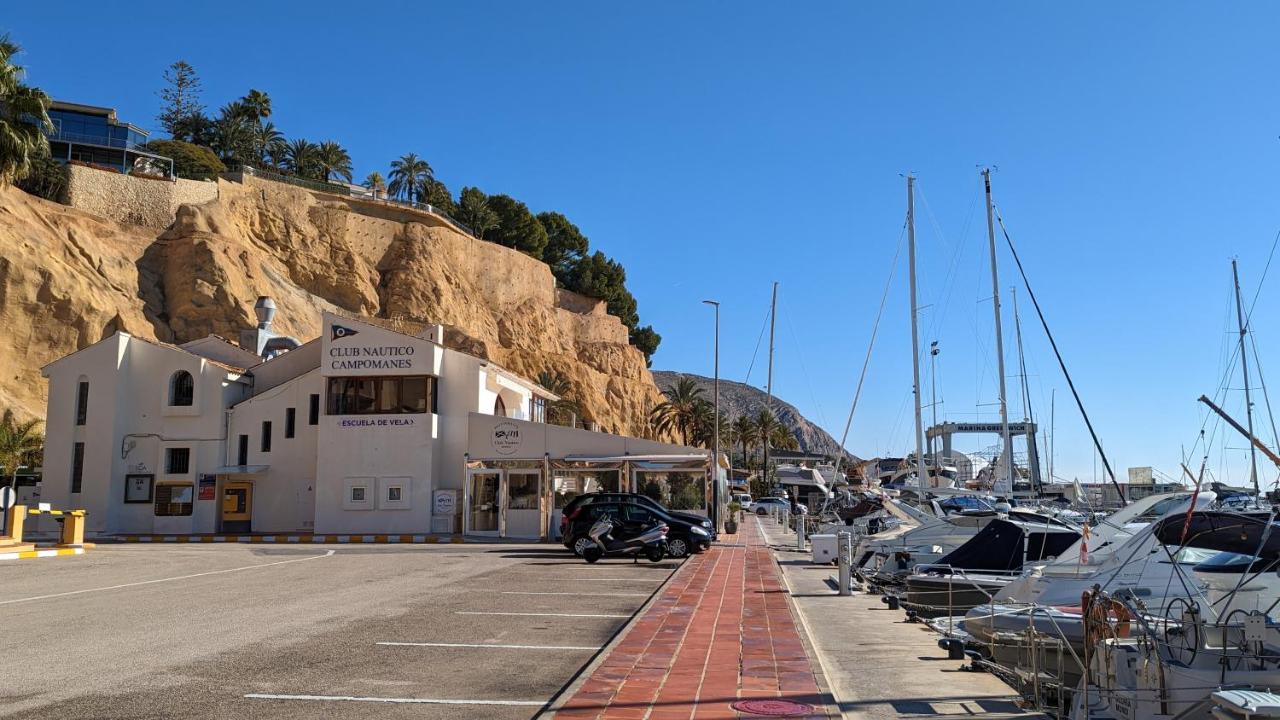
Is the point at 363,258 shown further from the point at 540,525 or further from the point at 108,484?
the point at 540,525

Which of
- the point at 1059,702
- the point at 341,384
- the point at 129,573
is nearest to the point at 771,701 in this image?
the point at 1059,702

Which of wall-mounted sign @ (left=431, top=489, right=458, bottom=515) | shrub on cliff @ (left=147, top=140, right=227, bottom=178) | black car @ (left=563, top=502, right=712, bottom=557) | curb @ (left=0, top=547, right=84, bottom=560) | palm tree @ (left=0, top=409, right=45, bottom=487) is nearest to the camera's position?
black car @ (left=563, top=502, right=712, bottom=557)

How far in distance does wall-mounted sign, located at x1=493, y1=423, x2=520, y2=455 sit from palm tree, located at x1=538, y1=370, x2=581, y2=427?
3250cm

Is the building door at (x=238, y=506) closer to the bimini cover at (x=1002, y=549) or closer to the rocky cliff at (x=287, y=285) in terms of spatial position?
the rocky cliff at (x=287, y=285)

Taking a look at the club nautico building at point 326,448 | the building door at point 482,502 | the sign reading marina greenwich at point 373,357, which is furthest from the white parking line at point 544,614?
the sign reading marina greenwich at point 373,357

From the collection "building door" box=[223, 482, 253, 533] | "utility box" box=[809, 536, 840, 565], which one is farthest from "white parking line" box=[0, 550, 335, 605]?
"building door" box=[223, 482, 253, 533]

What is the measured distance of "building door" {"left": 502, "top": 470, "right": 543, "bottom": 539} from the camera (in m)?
33.5

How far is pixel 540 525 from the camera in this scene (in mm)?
33344

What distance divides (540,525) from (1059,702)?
86.9 feet

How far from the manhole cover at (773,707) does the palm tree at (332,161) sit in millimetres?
90488

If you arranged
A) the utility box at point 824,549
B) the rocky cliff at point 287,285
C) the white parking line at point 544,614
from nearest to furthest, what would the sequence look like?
the white parking line at point 544,614 < the utility box at point 824,549 < the rocky cliff at point 287,285

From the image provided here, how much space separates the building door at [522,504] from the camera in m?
33.5

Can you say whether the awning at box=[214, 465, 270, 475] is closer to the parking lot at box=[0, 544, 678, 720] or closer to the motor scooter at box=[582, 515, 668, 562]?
the parking lot at box=[0, 544, 678, 720]

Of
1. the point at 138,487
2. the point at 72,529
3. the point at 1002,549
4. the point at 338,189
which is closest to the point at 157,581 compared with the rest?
the point at 72,529
